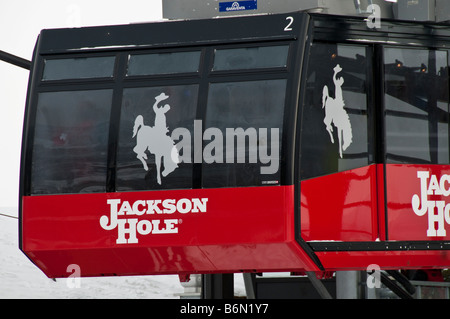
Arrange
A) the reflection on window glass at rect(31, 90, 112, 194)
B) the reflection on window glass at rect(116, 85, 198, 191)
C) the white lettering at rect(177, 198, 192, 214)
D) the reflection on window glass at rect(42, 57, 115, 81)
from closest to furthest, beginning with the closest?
the white lettering at rect(177, 198, 192, 214) → the reflection on window glass at rect(116, 85, 198, 191) → the reflection on window glass at rect(31, 90, 112, 194) → the reflection on window glass at rect(42, 57, 115, 81)

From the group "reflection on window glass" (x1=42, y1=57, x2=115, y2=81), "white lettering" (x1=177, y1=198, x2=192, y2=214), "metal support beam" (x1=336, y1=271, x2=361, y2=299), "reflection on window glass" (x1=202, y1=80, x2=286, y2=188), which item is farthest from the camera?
"metal support beam" (x1=336, y1=271, x2=361, y2=299)

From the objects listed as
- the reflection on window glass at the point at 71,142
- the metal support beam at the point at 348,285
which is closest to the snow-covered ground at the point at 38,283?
the metal support beam at the point at 348,285

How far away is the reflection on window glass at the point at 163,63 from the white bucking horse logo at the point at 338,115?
1.28 metres

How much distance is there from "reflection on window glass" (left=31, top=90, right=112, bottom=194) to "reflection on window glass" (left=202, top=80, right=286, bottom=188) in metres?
1.11

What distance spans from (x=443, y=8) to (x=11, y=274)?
216ft

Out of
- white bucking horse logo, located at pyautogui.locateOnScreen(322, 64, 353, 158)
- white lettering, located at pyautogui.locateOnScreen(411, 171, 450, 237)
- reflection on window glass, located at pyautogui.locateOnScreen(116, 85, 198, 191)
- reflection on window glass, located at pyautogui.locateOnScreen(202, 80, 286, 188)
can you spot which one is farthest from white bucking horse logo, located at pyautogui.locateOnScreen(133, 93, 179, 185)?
white lettering, located at pyautogui.locateOnScreen(411, 171, 450, 237)

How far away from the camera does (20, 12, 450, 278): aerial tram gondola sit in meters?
9.80

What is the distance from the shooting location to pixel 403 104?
34.0 feet

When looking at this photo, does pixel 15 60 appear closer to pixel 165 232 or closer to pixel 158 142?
pixel 158 142

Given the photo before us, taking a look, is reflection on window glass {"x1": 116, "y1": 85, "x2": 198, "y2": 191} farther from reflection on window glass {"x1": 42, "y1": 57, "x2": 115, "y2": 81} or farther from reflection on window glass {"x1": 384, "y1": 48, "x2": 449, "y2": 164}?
reflection on window glass {"x1": 384, "y1": 48, "x2": 449, "y2": 164}

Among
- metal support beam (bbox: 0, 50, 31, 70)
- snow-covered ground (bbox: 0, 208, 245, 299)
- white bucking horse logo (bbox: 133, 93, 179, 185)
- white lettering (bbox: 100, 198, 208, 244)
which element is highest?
snow-covered ground (bbox: 0, 208, 245, 299)

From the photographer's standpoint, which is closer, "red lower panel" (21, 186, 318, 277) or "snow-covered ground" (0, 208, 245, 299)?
"red lower panel" (21, 186, 318, 277)
